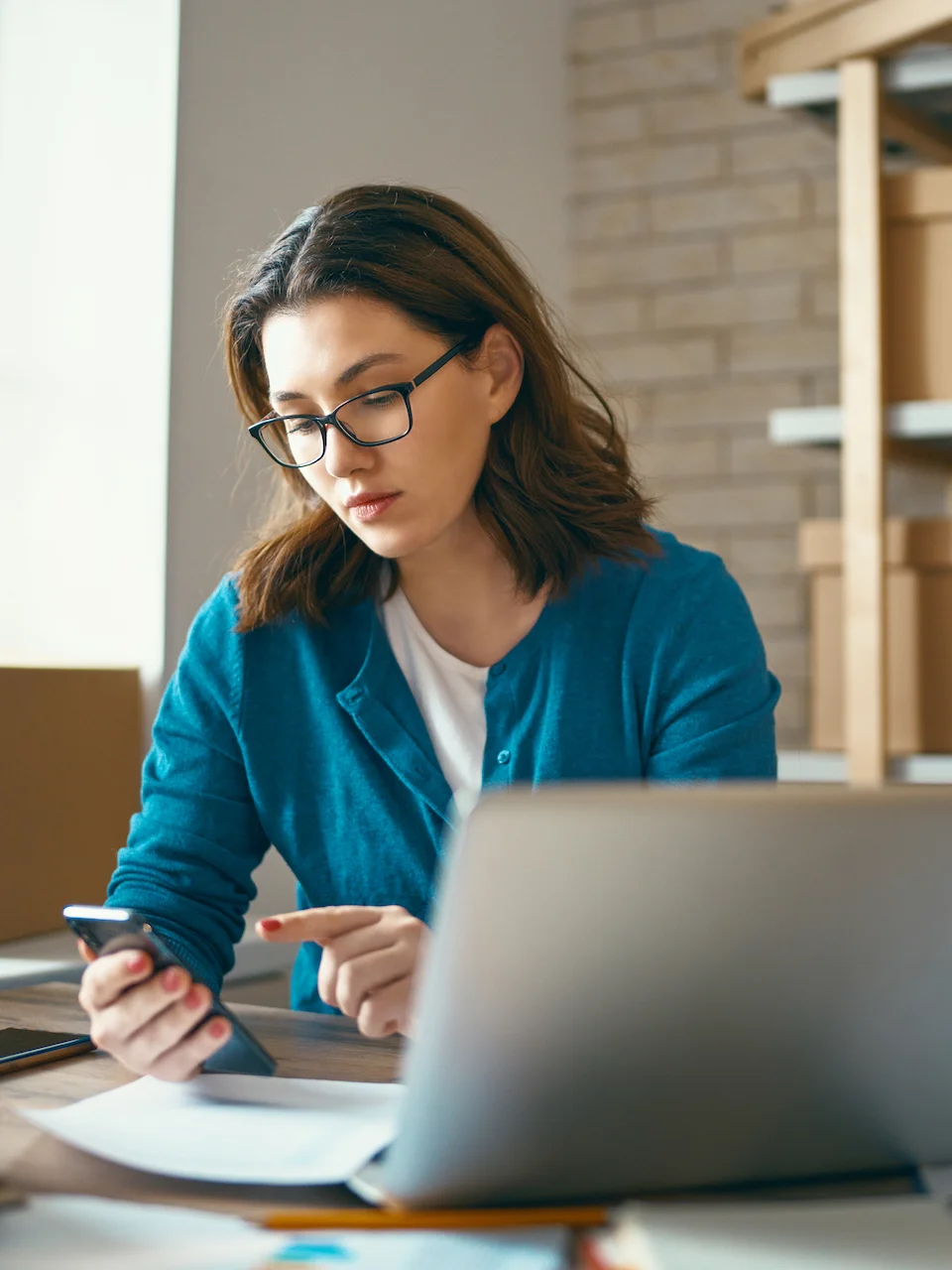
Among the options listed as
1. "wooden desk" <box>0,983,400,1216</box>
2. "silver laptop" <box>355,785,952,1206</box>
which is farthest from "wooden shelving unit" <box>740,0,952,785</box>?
"silver laptop" <box>355,785,952,1206</box>

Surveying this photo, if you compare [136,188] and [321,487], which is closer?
[321,487]

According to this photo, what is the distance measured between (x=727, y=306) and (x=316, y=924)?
214cm

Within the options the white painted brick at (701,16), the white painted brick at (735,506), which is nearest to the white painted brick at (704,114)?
the white painted brick at (701,16)

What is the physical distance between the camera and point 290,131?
85.9 inches

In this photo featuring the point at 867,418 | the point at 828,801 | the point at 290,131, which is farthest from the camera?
the point at 290,131

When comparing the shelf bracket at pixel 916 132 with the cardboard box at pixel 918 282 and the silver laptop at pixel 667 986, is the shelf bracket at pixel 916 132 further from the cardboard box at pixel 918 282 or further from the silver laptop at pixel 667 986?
the silver laptop at pixel 667 986

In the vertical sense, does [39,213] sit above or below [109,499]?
above

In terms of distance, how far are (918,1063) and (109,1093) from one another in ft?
1.64

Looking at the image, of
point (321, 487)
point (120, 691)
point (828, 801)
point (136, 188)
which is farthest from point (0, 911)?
point (828, 801)

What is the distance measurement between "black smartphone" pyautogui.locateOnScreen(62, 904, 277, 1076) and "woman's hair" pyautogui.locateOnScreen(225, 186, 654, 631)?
→ 1.69ft

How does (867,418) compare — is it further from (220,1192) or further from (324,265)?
(220,1192)

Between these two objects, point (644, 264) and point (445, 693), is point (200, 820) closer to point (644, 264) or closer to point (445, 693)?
point (445, 693)

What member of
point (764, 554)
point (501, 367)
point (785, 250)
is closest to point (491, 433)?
point (501, 367)

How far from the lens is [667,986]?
1.87 feet
